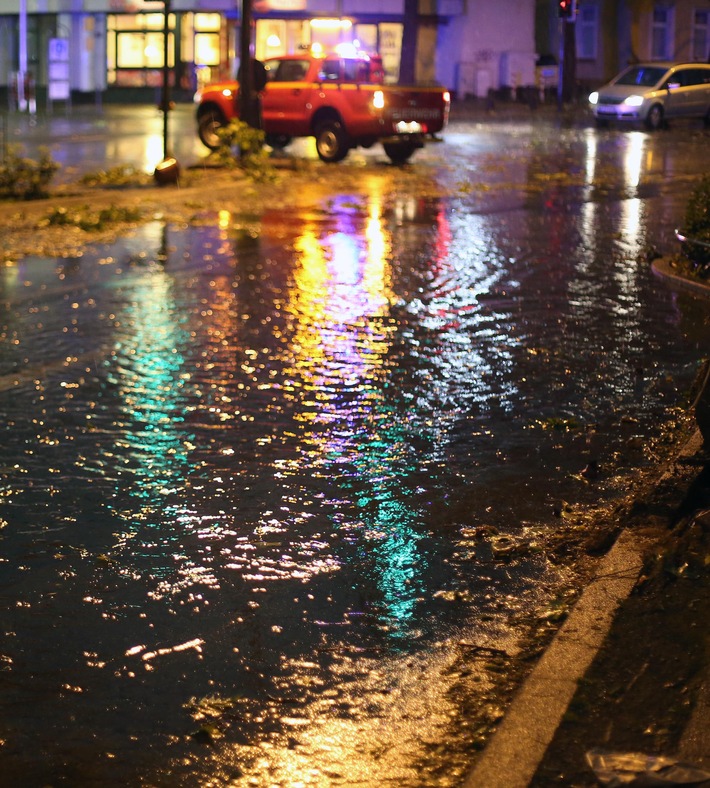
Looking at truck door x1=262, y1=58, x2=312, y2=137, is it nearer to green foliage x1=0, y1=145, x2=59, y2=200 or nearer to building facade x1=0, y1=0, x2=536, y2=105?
green foliage x1=0, y1=145, x2=59, y2=200

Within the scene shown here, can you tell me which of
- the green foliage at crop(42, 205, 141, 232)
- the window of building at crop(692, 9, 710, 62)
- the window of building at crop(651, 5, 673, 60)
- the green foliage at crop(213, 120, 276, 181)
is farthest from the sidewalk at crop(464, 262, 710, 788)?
the window of building at crop(692, 9, 710, 62)

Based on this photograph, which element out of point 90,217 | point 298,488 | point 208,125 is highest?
point 208,125

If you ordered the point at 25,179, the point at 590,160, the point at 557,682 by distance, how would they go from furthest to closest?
the point at 590,160 → the point at 25,179 → the point at 557,682

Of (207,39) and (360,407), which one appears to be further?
(207,39)

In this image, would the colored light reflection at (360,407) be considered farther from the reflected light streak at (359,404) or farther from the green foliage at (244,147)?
the green foliage at (244,147)

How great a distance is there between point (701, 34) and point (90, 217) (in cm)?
4748

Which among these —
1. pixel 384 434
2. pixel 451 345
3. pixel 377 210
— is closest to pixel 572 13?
pixel 377 210

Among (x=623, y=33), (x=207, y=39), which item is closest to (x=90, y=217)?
(x=207, y=39)

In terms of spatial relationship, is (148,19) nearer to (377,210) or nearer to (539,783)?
(377,210)

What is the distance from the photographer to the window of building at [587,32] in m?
55.7

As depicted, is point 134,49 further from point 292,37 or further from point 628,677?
point 628,677

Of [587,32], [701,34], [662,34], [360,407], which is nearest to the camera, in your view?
[360,407]

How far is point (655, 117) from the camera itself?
38562 mm

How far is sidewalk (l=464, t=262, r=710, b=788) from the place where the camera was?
11.9ft
